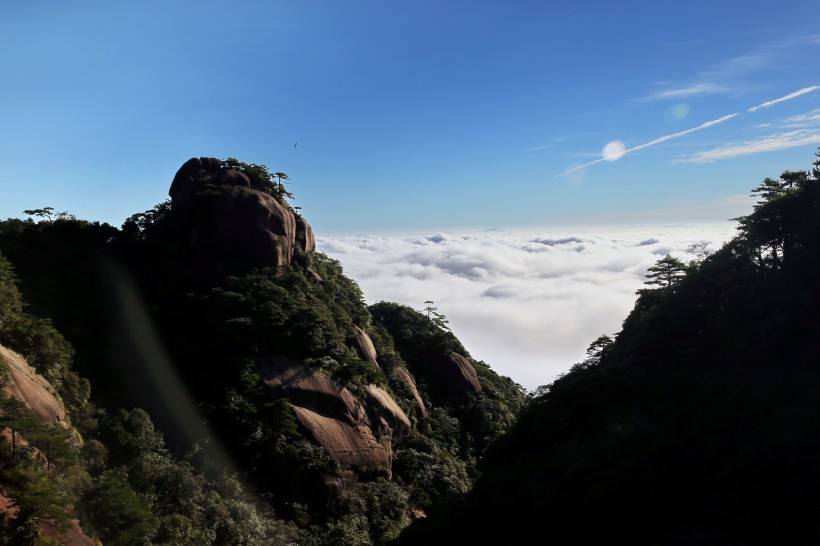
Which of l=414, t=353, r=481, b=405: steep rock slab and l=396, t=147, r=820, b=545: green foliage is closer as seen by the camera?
l=396, t=147, r=820, b=545: green foliage

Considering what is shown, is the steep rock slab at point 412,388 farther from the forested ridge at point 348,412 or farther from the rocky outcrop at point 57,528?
the rocky outcrop at point 57,528

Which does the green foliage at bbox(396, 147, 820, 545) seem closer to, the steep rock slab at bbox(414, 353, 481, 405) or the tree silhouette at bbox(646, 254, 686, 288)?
the tree silhouette at bbox(646, 254, 686, 288)

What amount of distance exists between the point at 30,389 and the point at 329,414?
16.0 meters

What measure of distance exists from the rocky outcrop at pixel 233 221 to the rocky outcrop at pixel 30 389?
60.8ft

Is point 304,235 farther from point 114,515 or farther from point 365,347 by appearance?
point 114,515

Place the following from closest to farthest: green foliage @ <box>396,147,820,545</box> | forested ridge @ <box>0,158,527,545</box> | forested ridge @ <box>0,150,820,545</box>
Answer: green foliage @ <box>396,147,820,545</box>
forested ridge @ <box>0,150,820,545</box>
forested ridge @ <box>0,158,527,545</box>

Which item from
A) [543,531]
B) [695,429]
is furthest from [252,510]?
[695,429]

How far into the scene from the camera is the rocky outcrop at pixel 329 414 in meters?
29.1

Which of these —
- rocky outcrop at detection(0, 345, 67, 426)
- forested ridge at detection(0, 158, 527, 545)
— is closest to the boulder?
forested ridge at detection(0, 158, 527, 545)

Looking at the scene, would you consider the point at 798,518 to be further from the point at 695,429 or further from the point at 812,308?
the point at 812,308

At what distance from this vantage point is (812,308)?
20.7 m

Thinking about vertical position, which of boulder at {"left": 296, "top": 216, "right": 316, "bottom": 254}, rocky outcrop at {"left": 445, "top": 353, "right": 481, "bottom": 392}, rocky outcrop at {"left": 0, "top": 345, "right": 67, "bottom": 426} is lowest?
rocky outcrop at {"left": 445, "top": 353, "right": 481, "bottom": 392}

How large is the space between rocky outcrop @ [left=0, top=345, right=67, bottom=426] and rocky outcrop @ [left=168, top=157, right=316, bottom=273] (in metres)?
18.5

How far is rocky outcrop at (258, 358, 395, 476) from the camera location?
29.1 metres
